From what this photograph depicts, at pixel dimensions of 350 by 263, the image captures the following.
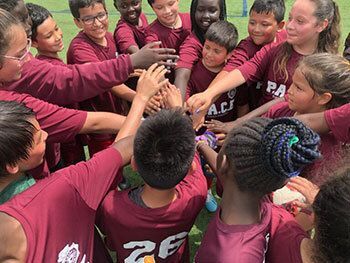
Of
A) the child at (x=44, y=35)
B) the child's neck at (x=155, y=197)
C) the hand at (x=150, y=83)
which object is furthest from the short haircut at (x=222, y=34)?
the child's neck at (x=155, y=197)

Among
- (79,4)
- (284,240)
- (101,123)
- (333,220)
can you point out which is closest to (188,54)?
(79,4)

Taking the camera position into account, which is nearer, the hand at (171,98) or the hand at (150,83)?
the hand at (150,83)

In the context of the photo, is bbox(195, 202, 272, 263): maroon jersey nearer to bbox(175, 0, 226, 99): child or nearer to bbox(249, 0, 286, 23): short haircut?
bbox(175, 0, 226, 99): child

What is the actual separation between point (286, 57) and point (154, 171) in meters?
1.49

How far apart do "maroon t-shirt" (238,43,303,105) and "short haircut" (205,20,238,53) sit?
0.23 meters

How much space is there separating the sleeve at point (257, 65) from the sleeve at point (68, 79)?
0.90 metres

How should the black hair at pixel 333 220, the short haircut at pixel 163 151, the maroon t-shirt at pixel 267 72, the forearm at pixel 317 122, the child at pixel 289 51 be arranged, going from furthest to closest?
the maroon t-shirt at pixel 267 72 < the child at pixel 289 51 < the forearm at pixel 317 122 < the short haircut at pixel 163 151 < the black hair at pixel 333 220

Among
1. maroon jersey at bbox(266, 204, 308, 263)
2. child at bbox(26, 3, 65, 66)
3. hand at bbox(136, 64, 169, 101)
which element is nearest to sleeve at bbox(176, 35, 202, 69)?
hand at bbox(136, 64, 169, 101)

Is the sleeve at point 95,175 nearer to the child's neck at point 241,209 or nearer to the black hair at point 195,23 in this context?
the child's neck at point 241,209

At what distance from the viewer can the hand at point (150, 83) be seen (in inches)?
84.7

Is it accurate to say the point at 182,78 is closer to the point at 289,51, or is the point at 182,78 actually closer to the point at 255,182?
the point at 289,51

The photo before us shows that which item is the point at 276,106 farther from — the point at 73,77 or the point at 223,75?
the point at 73,77

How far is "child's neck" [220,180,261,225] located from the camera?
1.47 metres

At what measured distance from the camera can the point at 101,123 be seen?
209 cm
